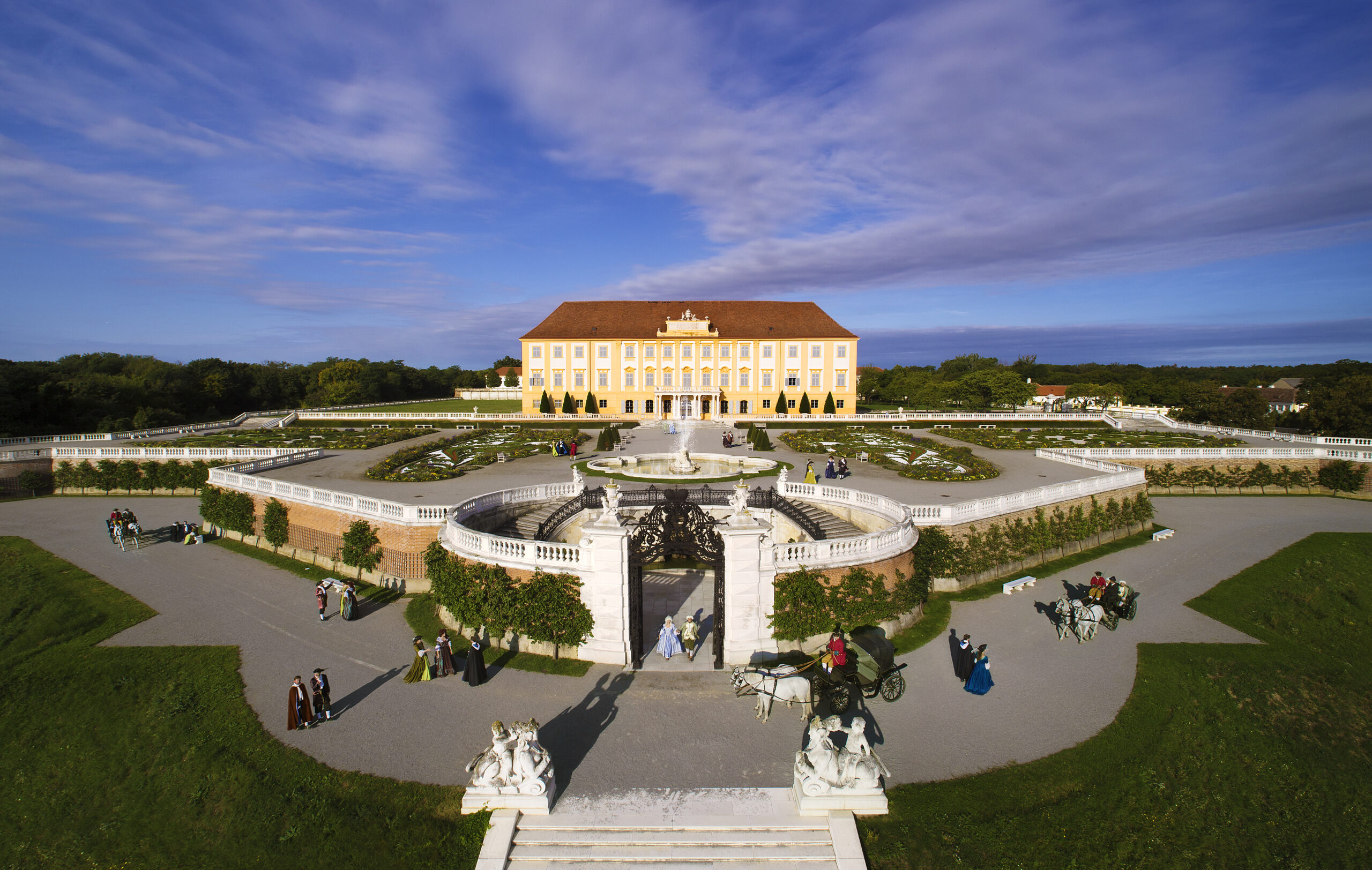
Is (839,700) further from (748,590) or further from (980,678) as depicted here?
(980,678)

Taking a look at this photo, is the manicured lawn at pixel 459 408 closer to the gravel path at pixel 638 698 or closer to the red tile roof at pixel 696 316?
Result: the red tile roof at pixel 696 316

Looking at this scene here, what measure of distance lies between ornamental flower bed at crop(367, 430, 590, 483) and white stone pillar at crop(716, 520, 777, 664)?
62.4 ft

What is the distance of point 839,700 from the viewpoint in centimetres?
1050

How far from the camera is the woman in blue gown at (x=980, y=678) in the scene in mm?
11570

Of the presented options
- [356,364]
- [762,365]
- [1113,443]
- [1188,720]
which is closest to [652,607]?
[1188,720]

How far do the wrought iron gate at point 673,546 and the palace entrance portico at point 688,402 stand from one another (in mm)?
52109

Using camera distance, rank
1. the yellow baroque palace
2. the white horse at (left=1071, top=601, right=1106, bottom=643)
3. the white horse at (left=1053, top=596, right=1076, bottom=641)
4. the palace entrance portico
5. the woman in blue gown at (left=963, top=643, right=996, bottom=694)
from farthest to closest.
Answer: the yellow baroque palace → the palace entrance portico → the white horse at (left=1053, top=596, right=1076, bottom=641) → the white horse at (left=1071, top=601, right=1106, bottom=643) → the woman in blue gown at (left=963, top=643, right=996, bottom=694)

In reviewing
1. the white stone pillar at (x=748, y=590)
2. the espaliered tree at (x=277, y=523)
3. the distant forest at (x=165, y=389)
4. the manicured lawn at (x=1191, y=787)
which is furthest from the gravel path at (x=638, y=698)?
the distant forest at (x=165, y=389)

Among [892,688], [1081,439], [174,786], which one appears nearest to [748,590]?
[892,688]

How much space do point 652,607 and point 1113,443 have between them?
3828 cm

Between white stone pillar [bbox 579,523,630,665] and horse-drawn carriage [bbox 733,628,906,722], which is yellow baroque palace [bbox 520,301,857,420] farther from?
horse-drawn carriage [bbox 733,628,906,722]

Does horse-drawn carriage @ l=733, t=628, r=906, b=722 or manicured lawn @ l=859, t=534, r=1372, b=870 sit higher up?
horse-drawn carriage @ l=733, t=628, r=906, b=722

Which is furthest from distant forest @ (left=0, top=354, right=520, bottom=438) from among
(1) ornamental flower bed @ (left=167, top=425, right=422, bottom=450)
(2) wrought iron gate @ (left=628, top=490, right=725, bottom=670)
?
(2) wrought iron gate @ (left=628, top=490, right=725, bottom=670)

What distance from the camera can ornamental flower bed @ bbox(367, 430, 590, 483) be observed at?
27859 millimetres
